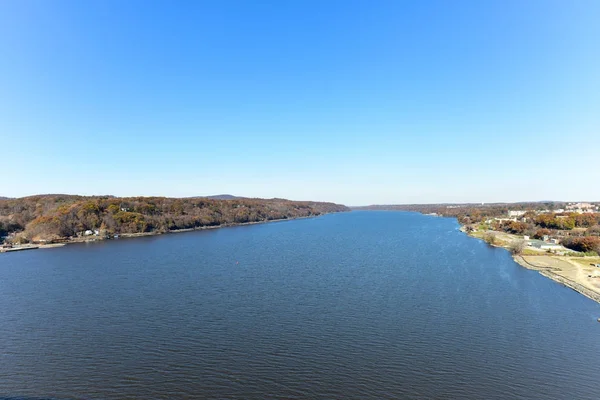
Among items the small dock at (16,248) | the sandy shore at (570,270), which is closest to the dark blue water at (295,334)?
the sandy shore at (570,270)

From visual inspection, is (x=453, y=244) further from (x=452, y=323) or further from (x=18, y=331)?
(x=18, y=331)

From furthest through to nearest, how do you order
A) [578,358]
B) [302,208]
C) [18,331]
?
[302,208]
[18,331]
[578,358]

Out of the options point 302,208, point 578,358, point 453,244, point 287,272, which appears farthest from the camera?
point 302,208

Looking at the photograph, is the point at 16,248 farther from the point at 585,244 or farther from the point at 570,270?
the point at 585,244

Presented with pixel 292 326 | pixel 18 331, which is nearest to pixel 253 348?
pixel 292 326

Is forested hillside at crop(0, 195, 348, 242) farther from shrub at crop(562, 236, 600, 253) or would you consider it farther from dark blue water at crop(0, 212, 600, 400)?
shrub at crop(562, 236, 600, 253)

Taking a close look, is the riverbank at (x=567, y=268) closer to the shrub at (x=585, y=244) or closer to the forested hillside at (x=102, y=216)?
the shrub at (x=585, y=244)
